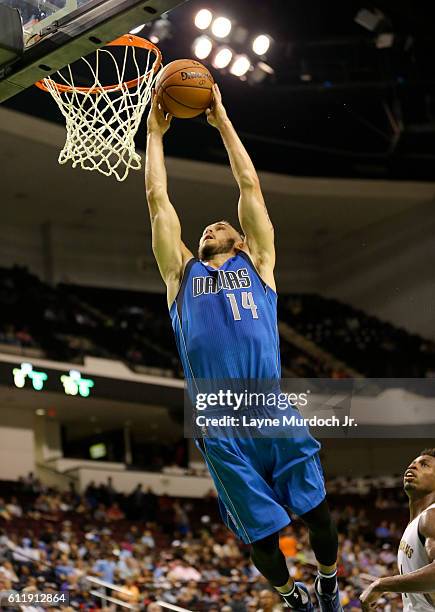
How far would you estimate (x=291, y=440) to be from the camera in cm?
531

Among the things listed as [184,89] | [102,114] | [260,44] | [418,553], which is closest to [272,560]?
[418,553]

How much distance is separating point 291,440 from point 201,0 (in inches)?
503

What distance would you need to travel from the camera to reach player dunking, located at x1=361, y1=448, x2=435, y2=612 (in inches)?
176

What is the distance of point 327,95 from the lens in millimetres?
17875

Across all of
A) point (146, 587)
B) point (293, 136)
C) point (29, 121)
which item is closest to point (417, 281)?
point (293, 136)

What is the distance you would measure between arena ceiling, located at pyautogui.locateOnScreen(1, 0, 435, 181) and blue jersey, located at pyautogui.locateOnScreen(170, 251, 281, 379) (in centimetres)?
1054

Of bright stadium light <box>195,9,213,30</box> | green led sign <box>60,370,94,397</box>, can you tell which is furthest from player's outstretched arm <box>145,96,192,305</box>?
green led sign <box>60,370,94,397</box>

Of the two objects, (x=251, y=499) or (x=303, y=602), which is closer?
(x=251, y=499)

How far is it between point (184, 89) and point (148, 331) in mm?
14682

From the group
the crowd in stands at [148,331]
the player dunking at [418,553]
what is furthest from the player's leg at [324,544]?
the crowd in stands at [148,331]

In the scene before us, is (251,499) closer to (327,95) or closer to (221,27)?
(221,27)

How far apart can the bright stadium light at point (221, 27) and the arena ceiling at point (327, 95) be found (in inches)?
12.6

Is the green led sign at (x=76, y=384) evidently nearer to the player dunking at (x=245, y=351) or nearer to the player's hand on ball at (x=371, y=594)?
the player dunking at (x=245, y=351)

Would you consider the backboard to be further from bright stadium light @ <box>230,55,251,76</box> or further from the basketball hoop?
bright stadium light @ <box>230,55,251,76</box>
